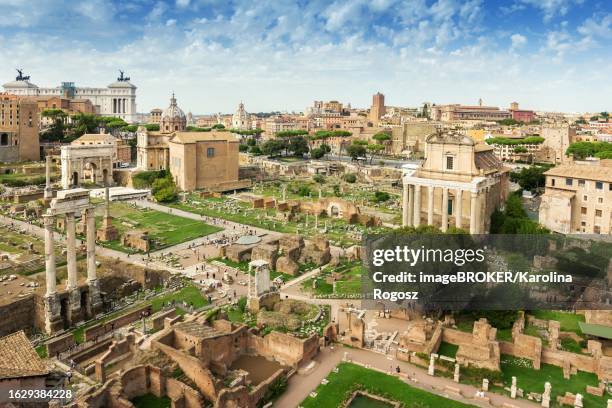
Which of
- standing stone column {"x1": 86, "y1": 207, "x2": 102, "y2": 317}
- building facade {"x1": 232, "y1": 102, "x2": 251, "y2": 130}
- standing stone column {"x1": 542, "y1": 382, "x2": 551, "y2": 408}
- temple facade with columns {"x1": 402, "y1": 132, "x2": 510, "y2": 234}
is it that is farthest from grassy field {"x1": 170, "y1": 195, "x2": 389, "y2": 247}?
building facade {"x1": 232, "y1": 102, "x2": 251, "y2": 130}

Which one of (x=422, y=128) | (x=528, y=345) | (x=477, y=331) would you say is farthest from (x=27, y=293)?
(x=422, y=128)

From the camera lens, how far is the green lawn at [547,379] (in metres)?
21.2

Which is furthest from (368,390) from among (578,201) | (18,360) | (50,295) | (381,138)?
(381,138)

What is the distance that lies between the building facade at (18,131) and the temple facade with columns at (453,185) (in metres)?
66.3

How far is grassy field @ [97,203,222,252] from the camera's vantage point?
45.6 metres

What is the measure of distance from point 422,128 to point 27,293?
10071 cm

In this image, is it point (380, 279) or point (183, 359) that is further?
point (380, 279)

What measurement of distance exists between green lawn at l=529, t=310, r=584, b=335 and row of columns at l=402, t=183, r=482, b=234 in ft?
35.2

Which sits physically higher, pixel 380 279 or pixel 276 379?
pixel 380 279

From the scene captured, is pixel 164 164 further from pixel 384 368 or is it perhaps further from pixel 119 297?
pixel 384 368

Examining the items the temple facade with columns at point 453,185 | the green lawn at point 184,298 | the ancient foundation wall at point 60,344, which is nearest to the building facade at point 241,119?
the temple facade with columns at point 453,185

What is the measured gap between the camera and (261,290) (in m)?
30.3

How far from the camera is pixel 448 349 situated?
25297 millimetres

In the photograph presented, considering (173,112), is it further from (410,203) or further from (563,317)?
(563,317)
